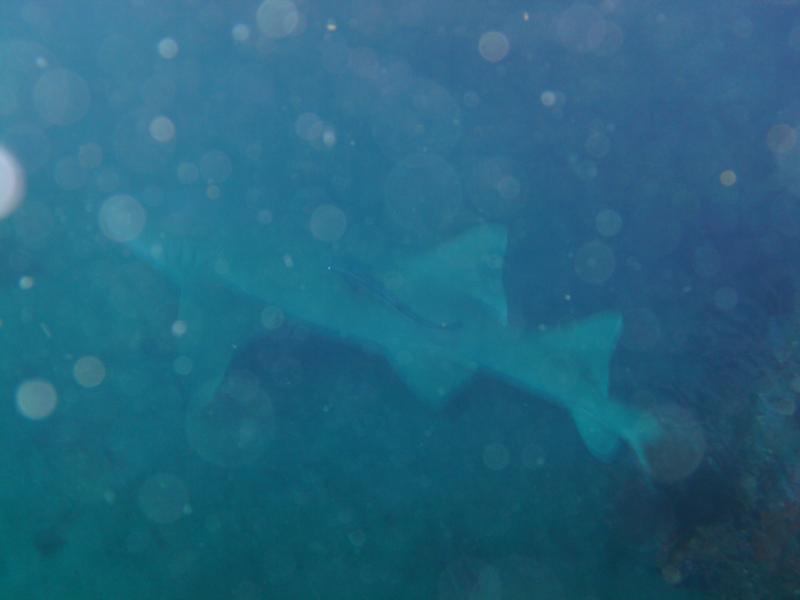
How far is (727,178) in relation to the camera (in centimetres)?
374

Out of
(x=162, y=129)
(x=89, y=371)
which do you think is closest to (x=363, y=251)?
(x=162, y=129)

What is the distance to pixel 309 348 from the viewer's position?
405cm

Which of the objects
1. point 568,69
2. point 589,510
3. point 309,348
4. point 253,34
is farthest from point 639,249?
point 253,34

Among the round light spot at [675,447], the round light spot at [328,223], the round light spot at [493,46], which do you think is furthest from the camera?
the round light spot at [328,223]

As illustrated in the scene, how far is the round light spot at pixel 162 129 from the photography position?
4113 millimetres

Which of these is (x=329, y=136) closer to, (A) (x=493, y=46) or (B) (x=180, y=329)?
(A) (x=493, y=46)

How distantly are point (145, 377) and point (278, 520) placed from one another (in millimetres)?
1293

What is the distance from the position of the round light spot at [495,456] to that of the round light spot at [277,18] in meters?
2.97

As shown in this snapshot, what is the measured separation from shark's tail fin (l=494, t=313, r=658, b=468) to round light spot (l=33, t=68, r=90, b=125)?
3260 mm

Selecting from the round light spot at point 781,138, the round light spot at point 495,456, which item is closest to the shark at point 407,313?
the round light spot at point 495,456

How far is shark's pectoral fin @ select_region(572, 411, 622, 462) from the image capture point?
3.59 meters

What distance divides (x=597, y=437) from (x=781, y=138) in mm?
2119

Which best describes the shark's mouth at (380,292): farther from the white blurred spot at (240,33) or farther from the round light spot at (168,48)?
the round light spot at (168,48)

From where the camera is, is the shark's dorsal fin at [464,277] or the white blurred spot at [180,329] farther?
the white blurred spot at [180,329]
